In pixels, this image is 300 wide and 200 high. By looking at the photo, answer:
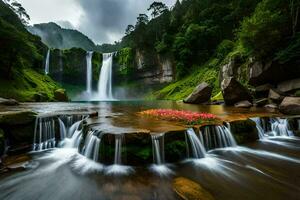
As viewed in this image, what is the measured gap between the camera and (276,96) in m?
18.1

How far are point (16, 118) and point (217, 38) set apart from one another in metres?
49.6

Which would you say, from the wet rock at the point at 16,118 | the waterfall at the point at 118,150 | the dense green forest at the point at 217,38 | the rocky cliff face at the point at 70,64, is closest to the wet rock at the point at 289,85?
the dense green forest at the point at 217,38

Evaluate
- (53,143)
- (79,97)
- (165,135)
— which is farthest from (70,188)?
(79,97)

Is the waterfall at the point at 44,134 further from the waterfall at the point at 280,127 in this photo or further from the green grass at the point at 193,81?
the green grass at the point at 193,81

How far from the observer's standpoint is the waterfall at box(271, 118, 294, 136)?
11.2 meters

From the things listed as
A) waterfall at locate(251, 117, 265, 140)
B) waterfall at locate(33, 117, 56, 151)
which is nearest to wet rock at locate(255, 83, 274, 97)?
waterfall at locate(251, 117, 265, 140)

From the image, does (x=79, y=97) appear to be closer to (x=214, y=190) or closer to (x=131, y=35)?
(x=131, y=35)

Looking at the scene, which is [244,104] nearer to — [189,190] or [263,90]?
[263,90]

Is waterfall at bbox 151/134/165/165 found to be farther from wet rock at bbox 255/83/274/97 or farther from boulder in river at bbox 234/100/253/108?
wet rock at bbox 255/83/274/97

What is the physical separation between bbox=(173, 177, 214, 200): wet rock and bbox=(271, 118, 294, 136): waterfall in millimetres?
8132

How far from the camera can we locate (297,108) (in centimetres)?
1343

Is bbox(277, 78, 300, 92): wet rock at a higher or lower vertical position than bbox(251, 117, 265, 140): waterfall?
higher

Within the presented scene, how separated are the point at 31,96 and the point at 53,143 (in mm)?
22787

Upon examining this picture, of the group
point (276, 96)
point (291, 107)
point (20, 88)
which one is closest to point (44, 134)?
point (291, 107)
